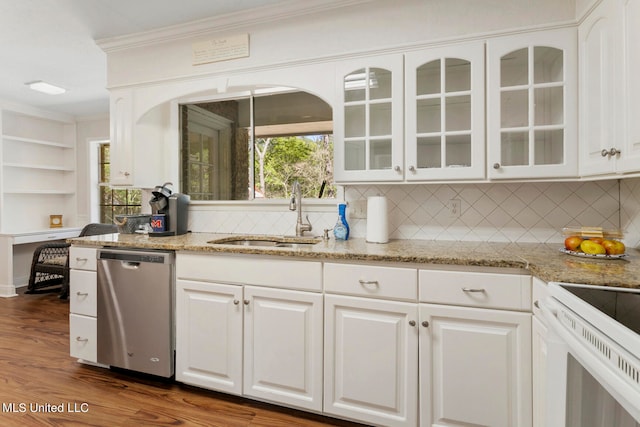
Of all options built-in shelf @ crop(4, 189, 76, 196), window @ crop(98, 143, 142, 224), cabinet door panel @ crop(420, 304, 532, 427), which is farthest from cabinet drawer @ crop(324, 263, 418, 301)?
built-in shelf @ crop(4, 189, 76, 196)

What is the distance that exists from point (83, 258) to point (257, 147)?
1.43 m

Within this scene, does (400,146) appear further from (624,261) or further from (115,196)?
(115,196)

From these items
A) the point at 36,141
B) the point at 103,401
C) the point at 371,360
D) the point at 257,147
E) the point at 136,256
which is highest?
the point at 36,141

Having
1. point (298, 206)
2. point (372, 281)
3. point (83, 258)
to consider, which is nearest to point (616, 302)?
point (372, 281)

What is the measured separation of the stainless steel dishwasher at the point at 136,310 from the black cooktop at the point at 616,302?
1975mm

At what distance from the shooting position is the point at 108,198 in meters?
5.14

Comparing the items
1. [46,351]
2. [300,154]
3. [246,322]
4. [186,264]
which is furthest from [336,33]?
[46,351]

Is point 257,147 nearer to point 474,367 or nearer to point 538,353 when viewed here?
point 474,367

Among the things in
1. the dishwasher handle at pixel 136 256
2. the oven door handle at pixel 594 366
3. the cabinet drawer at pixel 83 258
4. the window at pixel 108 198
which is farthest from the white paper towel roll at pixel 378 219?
the window at pixel 108 198

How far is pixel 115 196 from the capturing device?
16.6 feet

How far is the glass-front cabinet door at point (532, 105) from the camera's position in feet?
5.71

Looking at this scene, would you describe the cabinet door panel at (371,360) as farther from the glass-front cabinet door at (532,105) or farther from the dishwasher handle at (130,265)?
the dishwasher handle at (130,265)

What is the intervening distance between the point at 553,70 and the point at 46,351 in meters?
3.84

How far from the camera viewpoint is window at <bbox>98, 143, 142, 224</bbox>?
16.3 ft
